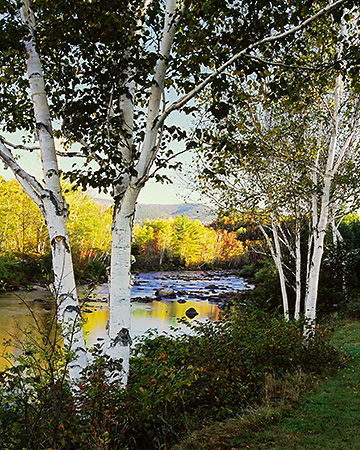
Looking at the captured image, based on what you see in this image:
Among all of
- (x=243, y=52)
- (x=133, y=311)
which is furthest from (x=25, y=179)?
(x=133, y=311)

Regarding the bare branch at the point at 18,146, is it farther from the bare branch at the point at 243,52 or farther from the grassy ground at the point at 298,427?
the grassy ground at the point at 298,427

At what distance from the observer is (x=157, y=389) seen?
4164mm

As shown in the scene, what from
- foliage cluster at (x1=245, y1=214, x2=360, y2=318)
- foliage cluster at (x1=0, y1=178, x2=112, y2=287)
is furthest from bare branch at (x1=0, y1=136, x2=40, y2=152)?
foliage cluster at (x1=0, y1=178, x2=112, y2=287)

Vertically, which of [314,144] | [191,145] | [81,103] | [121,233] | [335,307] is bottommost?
[335,307]

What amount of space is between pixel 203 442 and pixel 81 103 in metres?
3.97

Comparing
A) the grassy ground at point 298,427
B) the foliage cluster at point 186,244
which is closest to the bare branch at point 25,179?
the grassy ground at point 298,427

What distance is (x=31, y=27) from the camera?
398 centimetres

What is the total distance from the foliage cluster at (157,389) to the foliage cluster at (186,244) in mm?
49772

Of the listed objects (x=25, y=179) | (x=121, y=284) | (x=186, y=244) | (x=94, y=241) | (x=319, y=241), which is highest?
(x=25, y=179)

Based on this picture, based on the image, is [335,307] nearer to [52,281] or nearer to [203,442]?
[203,442]

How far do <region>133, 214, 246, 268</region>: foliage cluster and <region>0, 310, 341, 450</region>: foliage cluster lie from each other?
1960 inches

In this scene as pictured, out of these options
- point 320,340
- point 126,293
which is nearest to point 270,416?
point 126,293

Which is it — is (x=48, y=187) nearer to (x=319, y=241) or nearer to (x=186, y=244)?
(x=319, y=241)

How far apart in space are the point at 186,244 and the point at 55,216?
2418 inches
